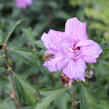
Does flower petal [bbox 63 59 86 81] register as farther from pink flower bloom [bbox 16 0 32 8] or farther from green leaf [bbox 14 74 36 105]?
pink flower bloom [bbox 16 0 32 8]

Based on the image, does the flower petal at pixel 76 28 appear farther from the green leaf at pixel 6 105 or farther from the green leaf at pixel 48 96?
the green leaf at pixel 6 105

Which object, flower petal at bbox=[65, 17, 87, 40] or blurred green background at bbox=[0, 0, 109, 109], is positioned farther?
blurred green background at bbox=[0, 0, 109, 109]

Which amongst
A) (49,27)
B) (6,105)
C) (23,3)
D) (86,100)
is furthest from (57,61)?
(49,27)

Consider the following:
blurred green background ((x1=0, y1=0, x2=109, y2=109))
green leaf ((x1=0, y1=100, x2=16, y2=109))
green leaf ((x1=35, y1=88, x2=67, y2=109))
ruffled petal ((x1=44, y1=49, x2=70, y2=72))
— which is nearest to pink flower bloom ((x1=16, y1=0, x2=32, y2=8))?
blurred green background ((x1=0, y1=0, x2=109, y2=109))

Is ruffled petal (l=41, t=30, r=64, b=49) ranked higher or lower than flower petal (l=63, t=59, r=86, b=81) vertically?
higher

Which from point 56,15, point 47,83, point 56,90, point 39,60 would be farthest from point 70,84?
point 56,15

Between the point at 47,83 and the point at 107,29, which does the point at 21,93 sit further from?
the point at 107,29

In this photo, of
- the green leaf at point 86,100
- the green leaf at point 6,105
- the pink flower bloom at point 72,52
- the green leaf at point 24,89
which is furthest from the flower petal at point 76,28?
the green leaf at point 6,105
